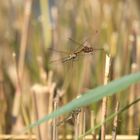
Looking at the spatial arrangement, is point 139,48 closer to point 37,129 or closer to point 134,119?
point 134,119

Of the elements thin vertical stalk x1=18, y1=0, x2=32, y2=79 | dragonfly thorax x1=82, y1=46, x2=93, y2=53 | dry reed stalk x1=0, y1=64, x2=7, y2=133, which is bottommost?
dry reed stalk x1=0, y1=64, x2=7, y2=133

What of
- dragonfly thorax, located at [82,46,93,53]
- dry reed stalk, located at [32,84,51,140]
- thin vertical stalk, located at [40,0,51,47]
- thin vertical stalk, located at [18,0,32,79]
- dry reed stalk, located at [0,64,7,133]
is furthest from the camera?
thin vertical stalk, located at [40,0,51,47]

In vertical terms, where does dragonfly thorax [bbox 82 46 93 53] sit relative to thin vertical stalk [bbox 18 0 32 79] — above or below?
below

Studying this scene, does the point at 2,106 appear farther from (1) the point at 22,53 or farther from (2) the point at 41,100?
(2) the point at 41,100

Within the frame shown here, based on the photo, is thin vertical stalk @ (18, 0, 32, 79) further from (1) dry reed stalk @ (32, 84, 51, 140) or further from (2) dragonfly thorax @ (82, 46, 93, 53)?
(2) dragonfly thorax @ (82, 46, 93, 53)

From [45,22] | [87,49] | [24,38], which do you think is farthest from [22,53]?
[87,49]

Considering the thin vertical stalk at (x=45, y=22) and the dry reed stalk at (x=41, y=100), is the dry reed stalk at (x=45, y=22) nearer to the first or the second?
the thin vertical stalk at (x=45, y=22)

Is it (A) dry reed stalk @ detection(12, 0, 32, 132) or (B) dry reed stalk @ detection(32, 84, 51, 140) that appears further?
(A) dry reed stalk @ detection(12, 0, 32, 132)

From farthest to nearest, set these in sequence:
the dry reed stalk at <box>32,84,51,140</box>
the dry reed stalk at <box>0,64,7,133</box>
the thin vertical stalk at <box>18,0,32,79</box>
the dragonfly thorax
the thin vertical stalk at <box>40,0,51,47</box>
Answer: the thin vertical stalk at <box>40,0,51,47</box> → the thin vertical stalk at <box>18,0,32,79</box> → the dry reed stalk at <box>0,64,7,133</box> → the dry reed stalk at <box>32,84,51,140</box> → the dragonfly thorax

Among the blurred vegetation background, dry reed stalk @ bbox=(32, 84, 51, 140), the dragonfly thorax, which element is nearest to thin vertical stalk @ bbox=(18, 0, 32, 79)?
the blurred vegetation background
